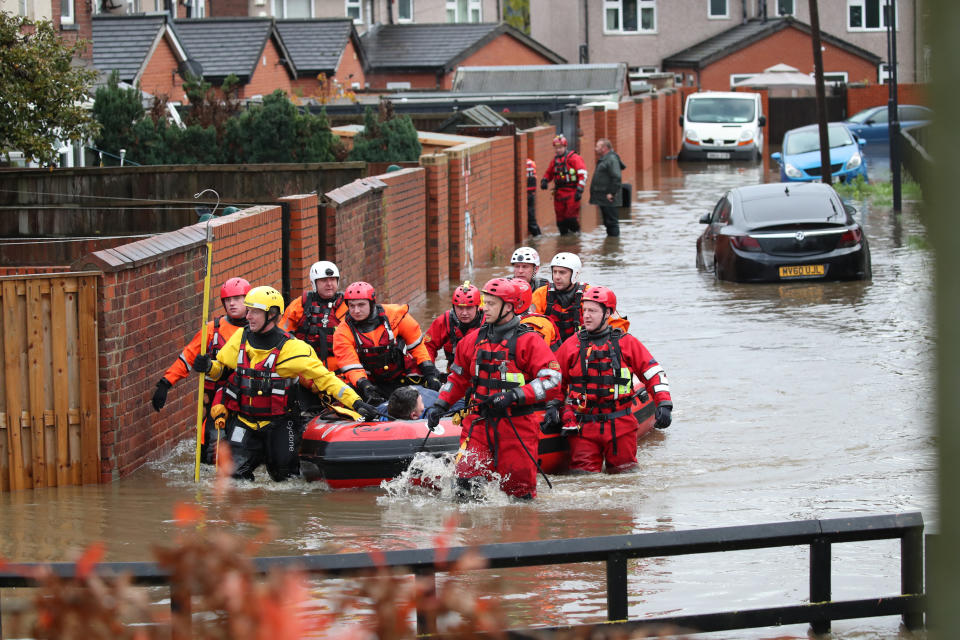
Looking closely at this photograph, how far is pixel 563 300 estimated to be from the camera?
11.2 metres

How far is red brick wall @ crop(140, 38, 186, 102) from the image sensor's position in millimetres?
34281

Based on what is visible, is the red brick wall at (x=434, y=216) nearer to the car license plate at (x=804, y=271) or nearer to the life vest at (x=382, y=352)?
the car license plate at (x=804, y=271)

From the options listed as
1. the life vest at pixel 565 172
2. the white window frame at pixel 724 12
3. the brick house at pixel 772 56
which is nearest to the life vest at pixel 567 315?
the life vest at pixel 565 172

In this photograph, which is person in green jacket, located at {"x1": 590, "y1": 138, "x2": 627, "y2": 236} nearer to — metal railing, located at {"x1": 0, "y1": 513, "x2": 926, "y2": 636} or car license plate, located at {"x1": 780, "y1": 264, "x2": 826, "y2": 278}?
car license plate, located at {"x1": 780, "y1": 264, "x2": 826, "y2": 278}

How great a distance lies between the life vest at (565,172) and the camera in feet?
79.3

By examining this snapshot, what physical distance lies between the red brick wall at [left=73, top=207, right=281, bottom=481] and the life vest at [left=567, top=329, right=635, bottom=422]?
2.81 meters

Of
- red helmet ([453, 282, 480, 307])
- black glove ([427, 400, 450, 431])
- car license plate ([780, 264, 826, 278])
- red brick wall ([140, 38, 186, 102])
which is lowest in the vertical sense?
black glove ([427, 400, 450, 431])

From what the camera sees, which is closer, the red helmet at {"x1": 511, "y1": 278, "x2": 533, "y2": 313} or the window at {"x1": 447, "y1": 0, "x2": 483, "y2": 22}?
the red helmet at {"x1": 511, "y1": 278, "x2": 533, "y2": 313}

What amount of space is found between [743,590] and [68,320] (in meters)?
4.78

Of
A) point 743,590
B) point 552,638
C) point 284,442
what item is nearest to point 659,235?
point 284,442

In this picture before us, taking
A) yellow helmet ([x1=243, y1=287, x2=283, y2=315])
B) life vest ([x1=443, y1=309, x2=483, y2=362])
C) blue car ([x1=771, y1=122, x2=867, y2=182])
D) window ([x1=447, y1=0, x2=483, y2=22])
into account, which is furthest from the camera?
window ([x1=447, y1=0, x2=483, y2=22])

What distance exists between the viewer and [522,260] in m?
11.8

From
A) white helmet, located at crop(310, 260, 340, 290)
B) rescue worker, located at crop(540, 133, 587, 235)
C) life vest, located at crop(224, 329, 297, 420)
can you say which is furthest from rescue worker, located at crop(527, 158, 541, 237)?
life vest, located at crop(224, 329, 297, 420)

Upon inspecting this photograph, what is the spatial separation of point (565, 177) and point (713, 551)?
19.2 metres
